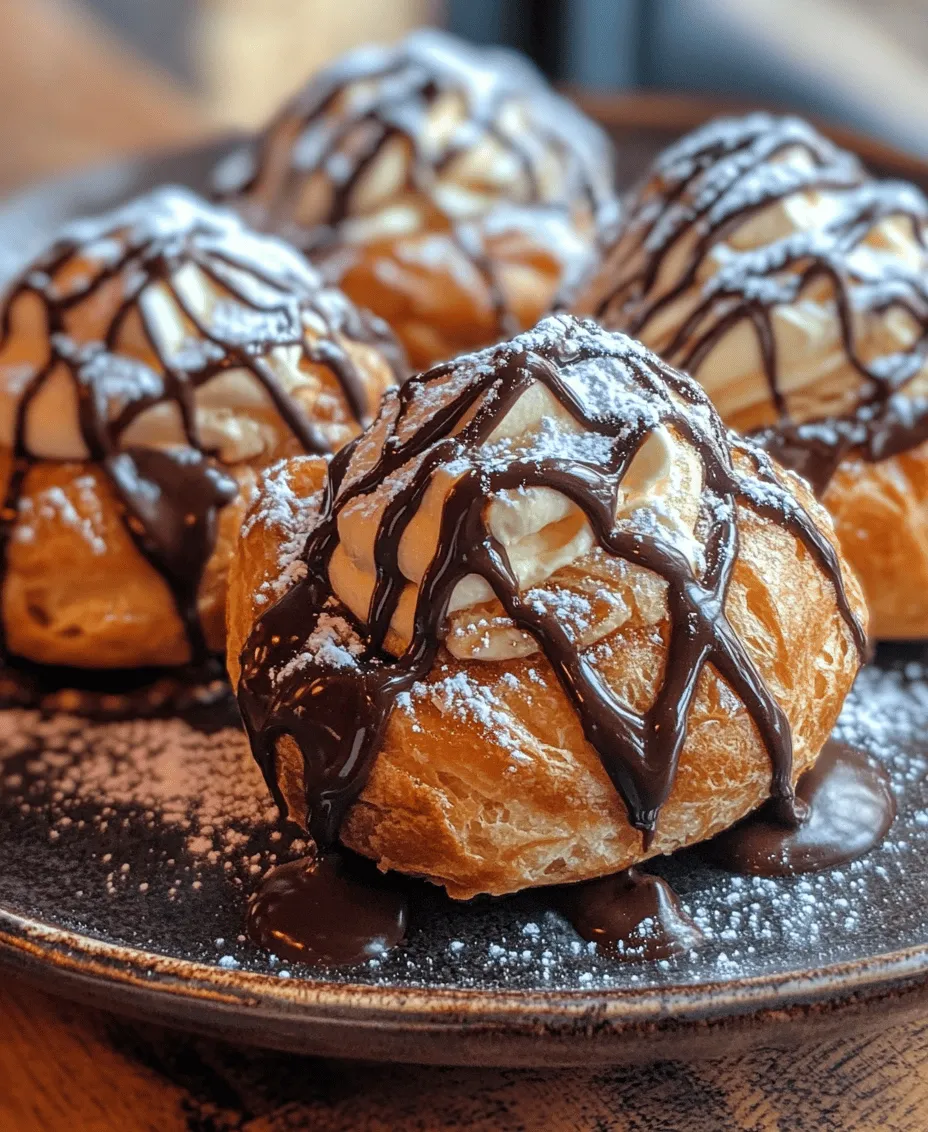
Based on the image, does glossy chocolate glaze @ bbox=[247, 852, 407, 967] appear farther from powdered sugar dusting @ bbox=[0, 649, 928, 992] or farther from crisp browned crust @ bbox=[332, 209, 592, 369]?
crisp browned crust @ bbox=[332, 209, 592, 369]

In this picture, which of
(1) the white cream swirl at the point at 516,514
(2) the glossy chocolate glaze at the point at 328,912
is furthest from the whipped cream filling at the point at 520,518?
(2) the glossy chocolate glaze at the point at 328,912

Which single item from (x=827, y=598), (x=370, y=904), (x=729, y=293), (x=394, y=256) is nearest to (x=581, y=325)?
(x=827, y=598)

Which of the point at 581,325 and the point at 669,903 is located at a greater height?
the point at 581,325

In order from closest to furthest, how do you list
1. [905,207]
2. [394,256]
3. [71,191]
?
[905,207] < [394,256] < [71,191]

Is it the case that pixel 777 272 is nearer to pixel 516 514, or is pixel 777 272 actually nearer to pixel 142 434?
pixel 516 514

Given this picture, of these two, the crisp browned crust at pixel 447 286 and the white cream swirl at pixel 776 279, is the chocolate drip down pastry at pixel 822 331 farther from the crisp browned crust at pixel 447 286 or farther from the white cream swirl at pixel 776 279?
the crisp browned crust at pixel 447 286

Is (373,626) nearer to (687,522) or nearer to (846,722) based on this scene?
(687,522)
